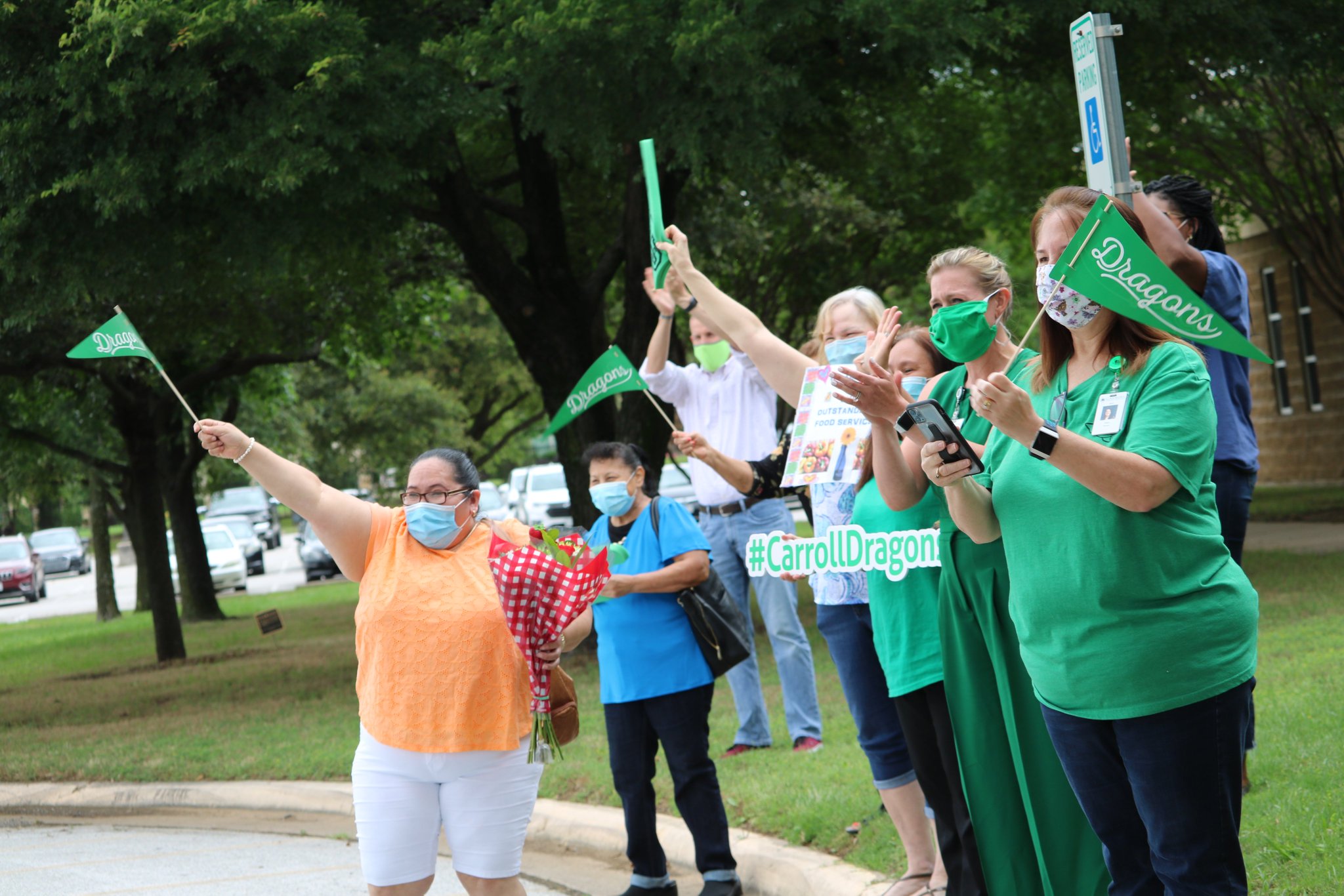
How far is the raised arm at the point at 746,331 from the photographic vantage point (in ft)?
Answer: 15.1

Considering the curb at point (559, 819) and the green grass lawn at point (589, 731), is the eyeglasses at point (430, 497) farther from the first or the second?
the green grass lawn at point (589, 731)

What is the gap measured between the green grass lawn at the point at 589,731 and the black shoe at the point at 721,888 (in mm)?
515

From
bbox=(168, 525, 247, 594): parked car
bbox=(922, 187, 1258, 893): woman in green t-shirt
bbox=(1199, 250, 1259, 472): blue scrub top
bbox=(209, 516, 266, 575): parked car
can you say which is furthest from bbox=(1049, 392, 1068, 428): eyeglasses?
bbox=(209, 516, 266, 575): parked car

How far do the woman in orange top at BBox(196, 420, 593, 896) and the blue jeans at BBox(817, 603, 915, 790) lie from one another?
1.13 m

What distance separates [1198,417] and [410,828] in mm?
2691

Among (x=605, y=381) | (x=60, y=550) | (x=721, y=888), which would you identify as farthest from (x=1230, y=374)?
(x=60, y=550)

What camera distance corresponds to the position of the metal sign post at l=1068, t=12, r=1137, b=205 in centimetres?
398

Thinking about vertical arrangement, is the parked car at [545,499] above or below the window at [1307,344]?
below

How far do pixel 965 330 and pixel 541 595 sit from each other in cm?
164

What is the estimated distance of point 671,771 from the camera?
5449 millimetres

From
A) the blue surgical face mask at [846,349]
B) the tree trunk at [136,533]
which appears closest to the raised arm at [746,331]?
the blue surgical face mask at [846,349]

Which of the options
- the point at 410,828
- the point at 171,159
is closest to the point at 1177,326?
the point at 410,828

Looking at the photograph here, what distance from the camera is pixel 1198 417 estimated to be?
2930mm

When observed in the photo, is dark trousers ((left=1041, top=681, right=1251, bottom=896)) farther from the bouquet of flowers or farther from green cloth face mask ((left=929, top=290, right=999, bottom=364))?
the bouquet of flowers
